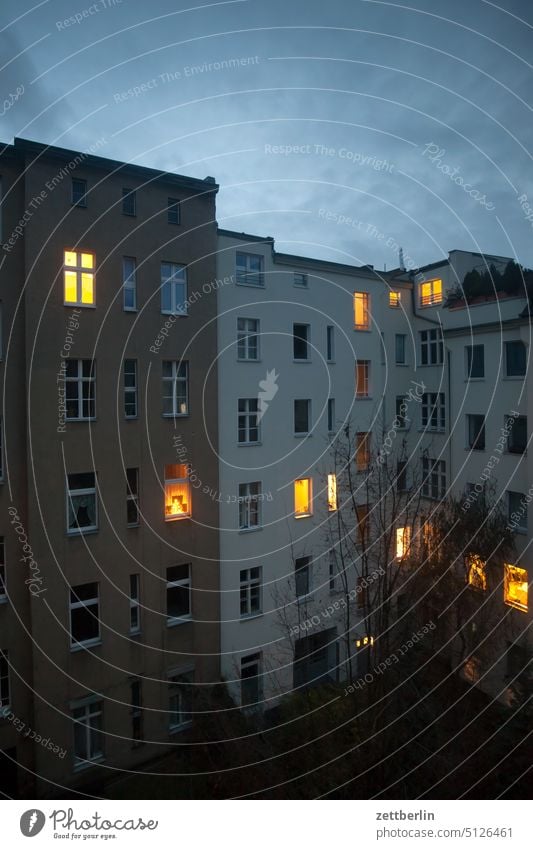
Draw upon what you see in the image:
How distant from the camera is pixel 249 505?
18.8 feet

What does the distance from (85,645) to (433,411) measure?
4793 mm

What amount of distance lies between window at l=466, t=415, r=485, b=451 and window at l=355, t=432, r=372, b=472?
129 centimetres

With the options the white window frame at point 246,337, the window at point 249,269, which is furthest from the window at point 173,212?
the white window frame at point 246,337

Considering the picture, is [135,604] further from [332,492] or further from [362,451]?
[362,451]

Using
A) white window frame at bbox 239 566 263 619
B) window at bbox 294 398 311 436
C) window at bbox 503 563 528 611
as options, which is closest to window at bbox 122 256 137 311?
window at bbox 294 398 311 436

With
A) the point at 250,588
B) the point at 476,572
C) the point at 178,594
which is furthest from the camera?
the point at 250,588

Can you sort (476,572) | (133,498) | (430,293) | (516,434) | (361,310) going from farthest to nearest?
(430,293), (361,310), (516,434), (476,572), (133,498)

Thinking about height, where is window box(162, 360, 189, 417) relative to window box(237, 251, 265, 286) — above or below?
below

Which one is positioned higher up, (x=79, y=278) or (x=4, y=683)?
(x=79, y=278)

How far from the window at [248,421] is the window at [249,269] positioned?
1243 millimetres

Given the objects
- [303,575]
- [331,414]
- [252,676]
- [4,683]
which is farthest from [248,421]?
[4,683]

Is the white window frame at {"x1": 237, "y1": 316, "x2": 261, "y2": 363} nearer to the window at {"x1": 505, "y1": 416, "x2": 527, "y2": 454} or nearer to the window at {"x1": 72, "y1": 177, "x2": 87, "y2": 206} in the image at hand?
the window at {"x1": 72, "y1": 177, "x2": 87, "y2": 206}

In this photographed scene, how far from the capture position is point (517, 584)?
5305 millimetres

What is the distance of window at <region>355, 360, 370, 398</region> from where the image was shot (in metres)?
6.10
